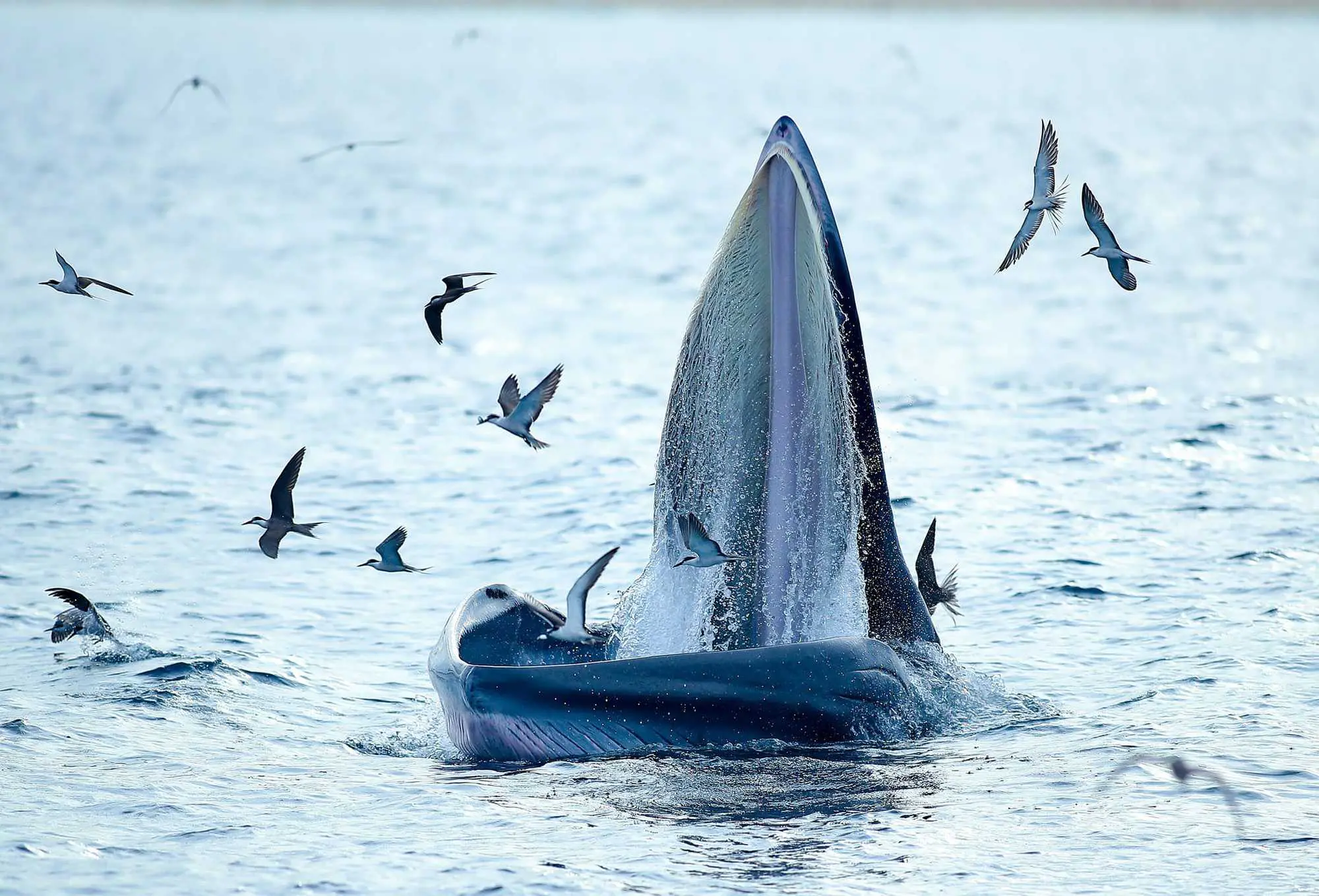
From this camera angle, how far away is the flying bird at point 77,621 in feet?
46.7

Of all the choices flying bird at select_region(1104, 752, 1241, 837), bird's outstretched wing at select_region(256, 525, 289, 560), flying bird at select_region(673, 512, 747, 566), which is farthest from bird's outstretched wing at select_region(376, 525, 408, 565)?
flying bird at select_region(1104, 752, 1241, 837)

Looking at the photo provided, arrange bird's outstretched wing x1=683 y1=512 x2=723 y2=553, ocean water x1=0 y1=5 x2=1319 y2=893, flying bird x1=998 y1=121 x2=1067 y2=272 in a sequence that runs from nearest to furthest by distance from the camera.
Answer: ocean water x1=0 y1=5 x2=1319 y2=893
bird's outstretched wing x1=683 y1=512 x2=723 y2=553
flying bird x1=998 y1=121 x2=1067 y2=272

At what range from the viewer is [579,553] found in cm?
1861

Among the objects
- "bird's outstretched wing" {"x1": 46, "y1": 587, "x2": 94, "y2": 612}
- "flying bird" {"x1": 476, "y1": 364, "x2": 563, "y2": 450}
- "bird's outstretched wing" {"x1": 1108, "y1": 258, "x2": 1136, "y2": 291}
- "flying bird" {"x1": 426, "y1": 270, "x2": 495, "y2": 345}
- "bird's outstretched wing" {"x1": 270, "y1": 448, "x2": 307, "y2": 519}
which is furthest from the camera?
"flying bird" {"x1": 426, "y1": 270, "x2": 495, "y2": 345}

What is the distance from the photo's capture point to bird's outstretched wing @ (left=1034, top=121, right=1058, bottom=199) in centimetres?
1409

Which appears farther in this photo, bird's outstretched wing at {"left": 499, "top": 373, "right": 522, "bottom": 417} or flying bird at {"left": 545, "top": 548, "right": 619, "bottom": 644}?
bird's outstretched wing at {"left": 499, "top": 373, "right": 522, "bottom": 417}

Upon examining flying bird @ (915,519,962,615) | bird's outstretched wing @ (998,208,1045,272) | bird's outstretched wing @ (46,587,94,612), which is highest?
bird's outstretched wing @ (998,208,1045,272)

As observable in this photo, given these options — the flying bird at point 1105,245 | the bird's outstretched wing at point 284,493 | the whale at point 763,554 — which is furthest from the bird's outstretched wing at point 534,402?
the flying bird at point 1105,245

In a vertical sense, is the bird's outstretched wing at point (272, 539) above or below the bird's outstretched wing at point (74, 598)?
above

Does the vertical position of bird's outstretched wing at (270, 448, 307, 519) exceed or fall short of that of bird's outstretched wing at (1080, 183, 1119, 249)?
it falls short

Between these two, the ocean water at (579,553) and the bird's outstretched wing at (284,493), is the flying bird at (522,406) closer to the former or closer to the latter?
the bird's outstretched wing at (284,493)

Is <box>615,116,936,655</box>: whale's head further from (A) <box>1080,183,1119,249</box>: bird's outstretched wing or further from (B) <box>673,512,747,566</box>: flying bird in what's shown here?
(A) <box>1080,183,1119,249</box>: bird's outstretched wing

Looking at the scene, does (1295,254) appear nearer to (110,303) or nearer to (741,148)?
(110,303)

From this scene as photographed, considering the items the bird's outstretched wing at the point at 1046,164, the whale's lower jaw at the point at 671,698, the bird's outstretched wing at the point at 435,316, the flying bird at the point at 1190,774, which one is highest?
the bird's outstretched wing at the point at 1046,164
